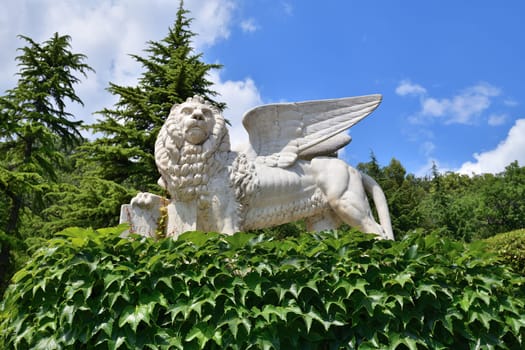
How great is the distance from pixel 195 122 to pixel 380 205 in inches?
80.4

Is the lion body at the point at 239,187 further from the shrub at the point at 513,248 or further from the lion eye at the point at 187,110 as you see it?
the shrub at the point at 513,248

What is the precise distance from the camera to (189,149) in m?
4.07

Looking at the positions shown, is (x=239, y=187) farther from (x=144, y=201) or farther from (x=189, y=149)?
(x=144, y=201)

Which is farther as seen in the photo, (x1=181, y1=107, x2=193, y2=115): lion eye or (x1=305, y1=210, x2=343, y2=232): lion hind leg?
(x1=305, y1=210, x2=343, y2=232): lion hind leg

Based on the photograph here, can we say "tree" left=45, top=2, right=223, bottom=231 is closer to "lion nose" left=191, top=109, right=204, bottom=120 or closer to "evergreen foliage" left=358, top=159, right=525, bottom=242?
"lion nose" left=191, top=109, right=204, bottom=120

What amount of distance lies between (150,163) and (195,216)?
7810 mm

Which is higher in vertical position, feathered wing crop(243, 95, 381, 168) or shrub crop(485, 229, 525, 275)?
feathered wing crop(243, 95, 381, 168)

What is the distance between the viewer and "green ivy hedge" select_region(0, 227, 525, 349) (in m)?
2.72

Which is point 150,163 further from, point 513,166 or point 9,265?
point 513,166

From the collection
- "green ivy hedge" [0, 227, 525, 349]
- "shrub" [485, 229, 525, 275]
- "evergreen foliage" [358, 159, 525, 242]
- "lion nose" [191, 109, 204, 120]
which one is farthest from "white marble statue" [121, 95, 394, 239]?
"evergreen foliage" [358, 159, 525, 242]

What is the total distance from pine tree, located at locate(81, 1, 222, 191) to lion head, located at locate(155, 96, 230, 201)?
6.64 m

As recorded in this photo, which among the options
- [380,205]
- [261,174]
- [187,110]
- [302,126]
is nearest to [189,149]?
[187,110]

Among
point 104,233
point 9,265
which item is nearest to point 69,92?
point 9,265

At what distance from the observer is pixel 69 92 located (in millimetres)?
14070
